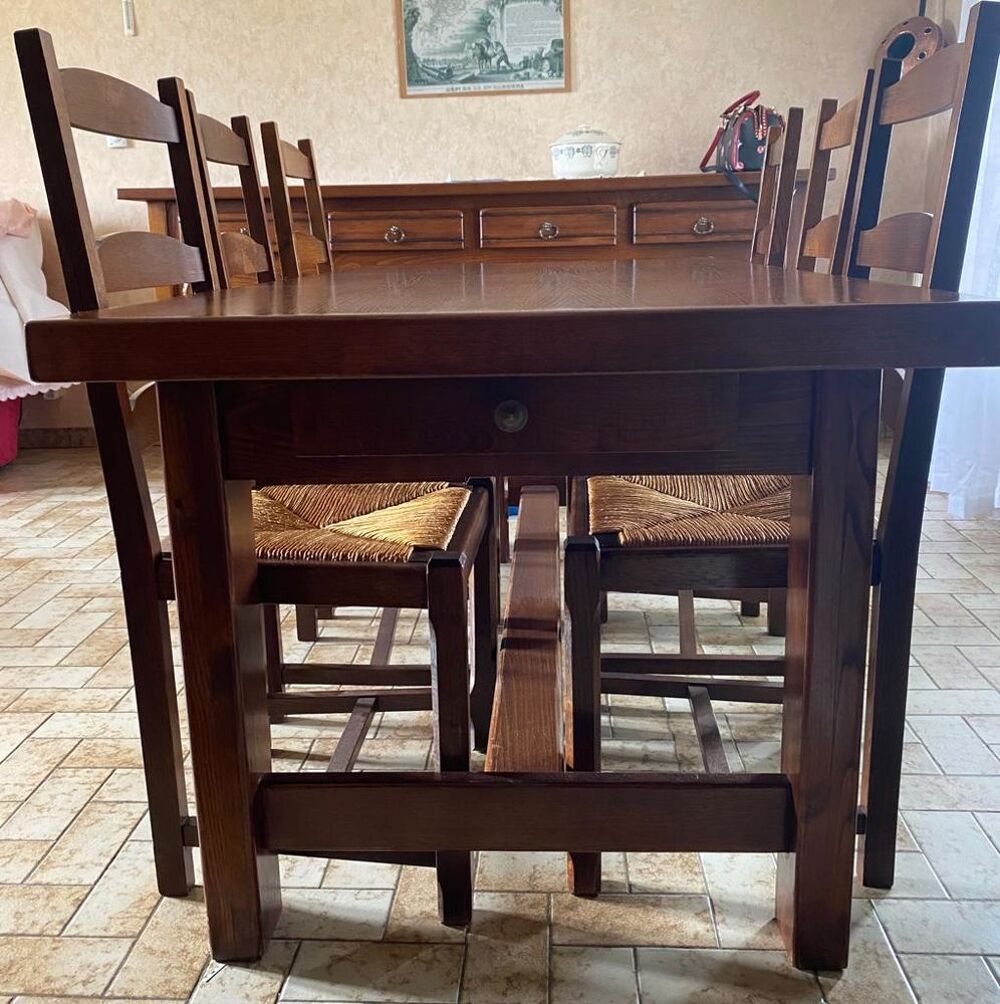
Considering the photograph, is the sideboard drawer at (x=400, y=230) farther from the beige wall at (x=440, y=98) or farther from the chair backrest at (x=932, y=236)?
the chair backrest at (x=932, y=236)

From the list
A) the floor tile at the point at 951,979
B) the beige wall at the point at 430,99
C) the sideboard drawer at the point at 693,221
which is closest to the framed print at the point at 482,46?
the beige wall at the point at 430,99

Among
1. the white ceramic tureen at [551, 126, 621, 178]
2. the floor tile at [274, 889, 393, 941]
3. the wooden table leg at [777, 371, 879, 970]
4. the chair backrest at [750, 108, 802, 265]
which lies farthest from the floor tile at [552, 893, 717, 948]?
the white ceramic tureen at [551, 126, 621, 178]

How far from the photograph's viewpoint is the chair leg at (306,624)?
2139 millimetres

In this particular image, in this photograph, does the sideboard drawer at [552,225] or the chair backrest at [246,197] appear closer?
the chair backrest at [246,197]

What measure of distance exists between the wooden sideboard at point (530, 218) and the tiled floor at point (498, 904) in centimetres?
182

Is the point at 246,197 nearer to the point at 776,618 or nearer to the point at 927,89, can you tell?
the point at 927,89

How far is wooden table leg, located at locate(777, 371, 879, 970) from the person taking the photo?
0.98 m

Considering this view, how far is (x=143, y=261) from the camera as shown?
125cm

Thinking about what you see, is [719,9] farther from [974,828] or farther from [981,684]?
[974,828]

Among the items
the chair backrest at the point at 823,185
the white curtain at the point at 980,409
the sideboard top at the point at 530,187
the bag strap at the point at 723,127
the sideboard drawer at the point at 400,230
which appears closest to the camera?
the chair backrest at the point at 823,185

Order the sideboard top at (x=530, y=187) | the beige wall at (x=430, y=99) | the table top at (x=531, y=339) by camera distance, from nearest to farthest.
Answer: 1. the table top at (x=531, y=339)
2. the sideboard top at (x=530, y=187)
3. the beige wall at (x=430, y=99)

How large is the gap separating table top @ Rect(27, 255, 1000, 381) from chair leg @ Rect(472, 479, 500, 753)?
796 mm

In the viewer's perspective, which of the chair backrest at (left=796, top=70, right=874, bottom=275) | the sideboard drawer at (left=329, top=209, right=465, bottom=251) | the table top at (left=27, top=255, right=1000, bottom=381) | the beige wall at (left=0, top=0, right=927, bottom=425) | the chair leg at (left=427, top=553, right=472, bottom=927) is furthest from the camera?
the beige wall at (left=0, top=0, right=927, bottom=425)

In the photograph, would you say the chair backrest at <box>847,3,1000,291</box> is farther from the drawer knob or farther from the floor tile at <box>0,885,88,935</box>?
the floor tile at <box>0,885,88,935</box>
